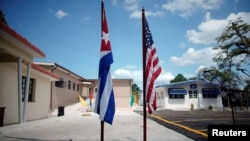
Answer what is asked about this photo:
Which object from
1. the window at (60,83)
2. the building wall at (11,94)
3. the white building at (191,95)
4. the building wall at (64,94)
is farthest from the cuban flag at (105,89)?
the white building at (191,95)

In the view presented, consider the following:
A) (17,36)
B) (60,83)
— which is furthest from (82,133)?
(60,83)

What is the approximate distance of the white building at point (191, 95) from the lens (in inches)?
1253

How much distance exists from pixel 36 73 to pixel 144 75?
10.5 m

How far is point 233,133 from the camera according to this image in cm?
391

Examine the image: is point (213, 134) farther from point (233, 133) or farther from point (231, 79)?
point (231, 79)

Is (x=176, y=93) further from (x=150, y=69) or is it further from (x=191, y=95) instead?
(x=150, y=69)

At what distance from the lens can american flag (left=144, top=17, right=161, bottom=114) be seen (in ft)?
16.4

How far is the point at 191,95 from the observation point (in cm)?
3228

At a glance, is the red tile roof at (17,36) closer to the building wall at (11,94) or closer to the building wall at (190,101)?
the building wall at (11,94)

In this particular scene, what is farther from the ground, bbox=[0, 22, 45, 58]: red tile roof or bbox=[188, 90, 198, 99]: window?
bbox=[0, 22, 45, 58]: red tile roof

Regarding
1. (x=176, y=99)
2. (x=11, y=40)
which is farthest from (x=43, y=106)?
(x=176, y=99)

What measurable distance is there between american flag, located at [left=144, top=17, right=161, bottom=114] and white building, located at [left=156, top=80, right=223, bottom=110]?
2729 cm

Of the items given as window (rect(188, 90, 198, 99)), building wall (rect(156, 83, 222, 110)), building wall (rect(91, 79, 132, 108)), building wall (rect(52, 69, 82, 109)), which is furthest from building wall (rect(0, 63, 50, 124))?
window (rect(188, 90, 198, 99))

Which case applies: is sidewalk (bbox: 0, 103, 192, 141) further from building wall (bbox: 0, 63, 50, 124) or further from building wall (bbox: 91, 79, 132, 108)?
building wall (bbox: 91, 79, 132, 108)
